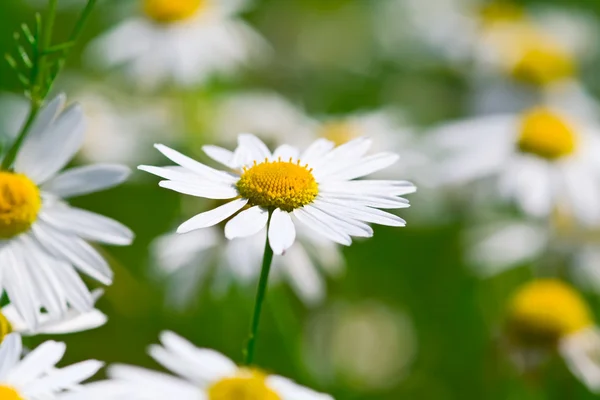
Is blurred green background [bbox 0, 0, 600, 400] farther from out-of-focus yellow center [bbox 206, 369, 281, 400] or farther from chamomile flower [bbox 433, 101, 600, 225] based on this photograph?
out-of-focus yellow center [bbox 206, 369, 281, 400]

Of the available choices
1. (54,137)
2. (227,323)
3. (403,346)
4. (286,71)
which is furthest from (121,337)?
(286,71)

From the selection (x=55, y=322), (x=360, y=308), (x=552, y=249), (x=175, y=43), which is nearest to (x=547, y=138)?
(x=552, y=249)

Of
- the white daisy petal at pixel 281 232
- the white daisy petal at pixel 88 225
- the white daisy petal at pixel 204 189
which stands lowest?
the white daisy petal at pixel 88 225

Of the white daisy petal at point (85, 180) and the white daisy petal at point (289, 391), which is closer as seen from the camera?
the white daisy petal at point (289, 391)

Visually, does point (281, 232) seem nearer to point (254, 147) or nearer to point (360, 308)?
point (254, 147)

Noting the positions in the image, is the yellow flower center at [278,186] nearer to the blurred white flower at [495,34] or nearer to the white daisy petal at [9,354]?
the white daisy petal at [9,354]

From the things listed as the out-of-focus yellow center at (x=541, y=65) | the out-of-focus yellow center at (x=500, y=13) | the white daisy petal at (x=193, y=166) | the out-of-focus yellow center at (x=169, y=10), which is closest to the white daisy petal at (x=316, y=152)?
the white daisy petal at (x=193, y=166)

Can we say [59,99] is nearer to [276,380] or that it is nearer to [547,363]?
[276,380]
